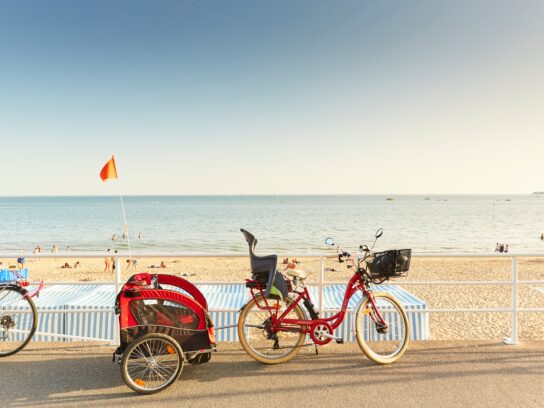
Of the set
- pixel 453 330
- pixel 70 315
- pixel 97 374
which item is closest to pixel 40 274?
pixel 70 315

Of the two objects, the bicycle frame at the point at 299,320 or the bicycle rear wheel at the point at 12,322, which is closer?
the bicycle frame at the point at 299,320

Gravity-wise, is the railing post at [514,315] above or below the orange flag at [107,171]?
below

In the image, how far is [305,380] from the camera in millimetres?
3762

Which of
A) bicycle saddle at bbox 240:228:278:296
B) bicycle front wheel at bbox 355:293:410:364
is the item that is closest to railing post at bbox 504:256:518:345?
bicycle front wheel at bbox 355:293:410:364

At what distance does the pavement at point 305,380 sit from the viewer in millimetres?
3385

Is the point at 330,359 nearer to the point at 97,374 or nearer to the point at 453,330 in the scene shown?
the point at 97,374

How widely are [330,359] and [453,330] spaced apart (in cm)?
961

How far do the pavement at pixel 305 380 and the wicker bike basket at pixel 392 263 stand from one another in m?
0.90

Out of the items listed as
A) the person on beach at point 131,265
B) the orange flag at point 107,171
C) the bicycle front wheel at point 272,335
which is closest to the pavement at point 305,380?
the bicycle front wheel at point 272,335

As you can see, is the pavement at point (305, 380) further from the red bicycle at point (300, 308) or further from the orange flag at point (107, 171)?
the orange flag at point (107, 171)

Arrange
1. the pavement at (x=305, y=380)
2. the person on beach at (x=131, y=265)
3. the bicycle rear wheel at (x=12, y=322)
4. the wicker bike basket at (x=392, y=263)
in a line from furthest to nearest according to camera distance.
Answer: the person on beach at (x=131, y=265) < the bicycle rear wheel at (x=12, y=322) < the wicker bike basket at (x=392, y=263) < the pavement at (x=305, y=380)

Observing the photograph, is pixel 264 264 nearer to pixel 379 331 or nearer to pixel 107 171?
pixel 379 331

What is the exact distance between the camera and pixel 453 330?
486 inches

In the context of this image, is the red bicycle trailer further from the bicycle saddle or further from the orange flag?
the orange flag
